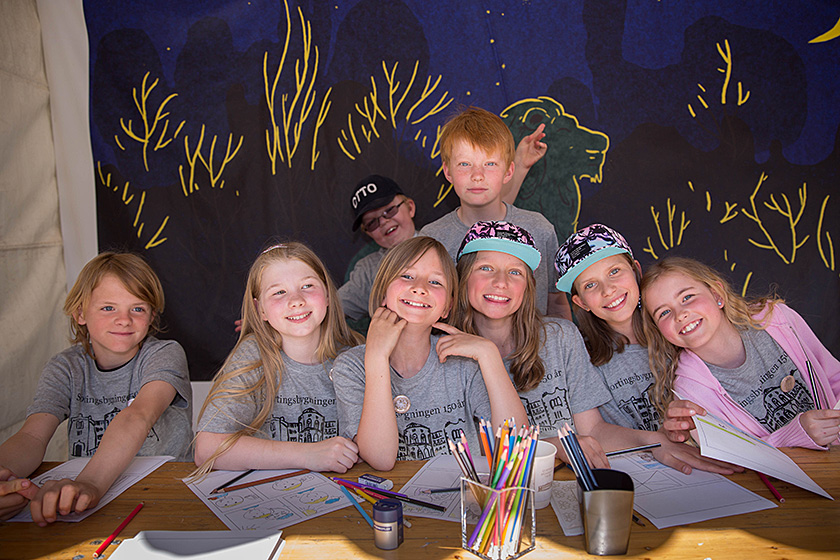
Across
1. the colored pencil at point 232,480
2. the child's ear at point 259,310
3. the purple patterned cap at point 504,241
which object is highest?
the purple patterned cap at point 504,241

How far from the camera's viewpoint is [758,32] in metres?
2.66

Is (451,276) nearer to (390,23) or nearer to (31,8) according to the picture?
(390,23)

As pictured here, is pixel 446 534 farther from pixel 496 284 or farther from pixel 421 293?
pixel 496 284

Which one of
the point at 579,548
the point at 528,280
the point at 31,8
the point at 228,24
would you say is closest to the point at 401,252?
the point at 528,280

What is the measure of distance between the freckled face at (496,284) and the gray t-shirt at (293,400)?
1.82 feet

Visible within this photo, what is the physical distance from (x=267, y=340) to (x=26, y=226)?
164 cm

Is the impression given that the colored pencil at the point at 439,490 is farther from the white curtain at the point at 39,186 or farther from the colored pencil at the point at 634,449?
the white curtain at the point at 39,186

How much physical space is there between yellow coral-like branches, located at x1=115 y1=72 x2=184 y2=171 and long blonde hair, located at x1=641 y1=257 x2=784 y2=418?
2.40 metres

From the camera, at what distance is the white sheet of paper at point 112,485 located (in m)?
1.19

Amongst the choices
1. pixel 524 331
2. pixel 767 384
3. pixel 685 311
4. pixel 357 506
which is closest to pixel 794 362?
pixel 767 384

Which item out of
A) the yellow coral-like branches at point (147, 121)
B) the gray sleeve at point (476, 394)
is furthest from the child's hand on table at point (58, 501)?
the yellow coral-like branches at point (147, 121)

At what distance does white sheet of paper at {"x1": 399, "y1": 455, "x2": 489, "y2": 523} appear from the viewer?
114 centimetres

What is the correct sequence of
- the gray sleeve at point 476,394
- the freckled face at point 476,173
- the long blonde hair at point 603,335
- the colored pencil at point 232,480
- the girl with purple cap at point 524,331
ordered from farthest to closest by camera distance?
1. the freckled face at point 476,173
2. the long blonde hair at point 603,335
3. the girl with purple cap at point 524,331
4. the gray sleeve at point 476,394
5. the colored pencil at point 232,480

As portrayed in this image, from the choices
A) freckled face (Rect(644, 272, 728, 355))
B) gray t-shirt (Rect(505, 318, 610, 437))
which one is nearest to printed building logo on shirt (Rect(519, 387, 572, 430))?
gray t-shirt (Rect(505, 318, 610, 437))
